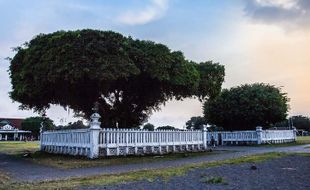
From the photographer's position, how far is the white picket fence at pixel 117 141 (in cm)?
1939

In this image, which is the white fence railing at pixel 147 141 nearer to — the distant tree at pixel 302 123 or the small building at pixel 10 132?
the small building at pixel 10 132

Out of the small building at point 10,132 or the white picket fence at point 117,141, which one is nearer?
the white picket fence at point 117,141

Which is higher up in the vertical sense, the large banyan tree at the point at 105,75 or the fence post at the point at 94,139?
the large banyan tree at the point at 105,75

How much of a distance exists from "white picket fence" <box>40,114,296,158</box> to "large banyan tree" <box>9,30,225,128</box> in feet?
8.57

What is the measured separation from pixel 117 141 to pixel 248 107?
21.7 m

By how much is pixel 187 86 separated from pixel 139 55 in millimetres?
4246

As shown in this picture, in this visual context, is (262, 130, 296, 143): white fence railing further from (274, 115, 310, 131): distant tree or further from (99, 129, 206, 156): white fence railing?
(274, 115, 310, 131): distant tree

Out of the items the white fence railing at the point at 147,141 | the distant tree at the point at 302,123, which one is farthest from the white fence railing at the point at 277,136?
the distant tree at the point at 302,123

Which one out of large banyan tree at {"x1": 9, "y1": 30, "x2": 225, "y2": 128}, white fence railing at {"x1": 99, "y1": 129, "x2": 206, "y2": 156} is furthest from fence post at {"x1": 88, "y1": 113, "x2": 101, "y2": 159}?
large banyan tree at {"x1": 9, "y1": 30, "x2": 225, "y2": 128}

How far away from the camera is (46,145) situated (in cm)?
2738

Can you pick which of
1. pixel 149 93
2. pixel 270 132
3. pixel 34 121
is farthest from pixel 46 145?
pixel 34 121

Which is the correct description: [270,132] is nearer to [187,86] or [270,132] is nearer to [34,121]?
[187,86]

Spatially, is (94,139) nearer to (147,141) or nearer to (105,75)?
(105,75)

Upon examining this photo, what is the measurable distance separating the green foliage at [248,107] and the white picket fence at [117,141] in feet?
42.8
